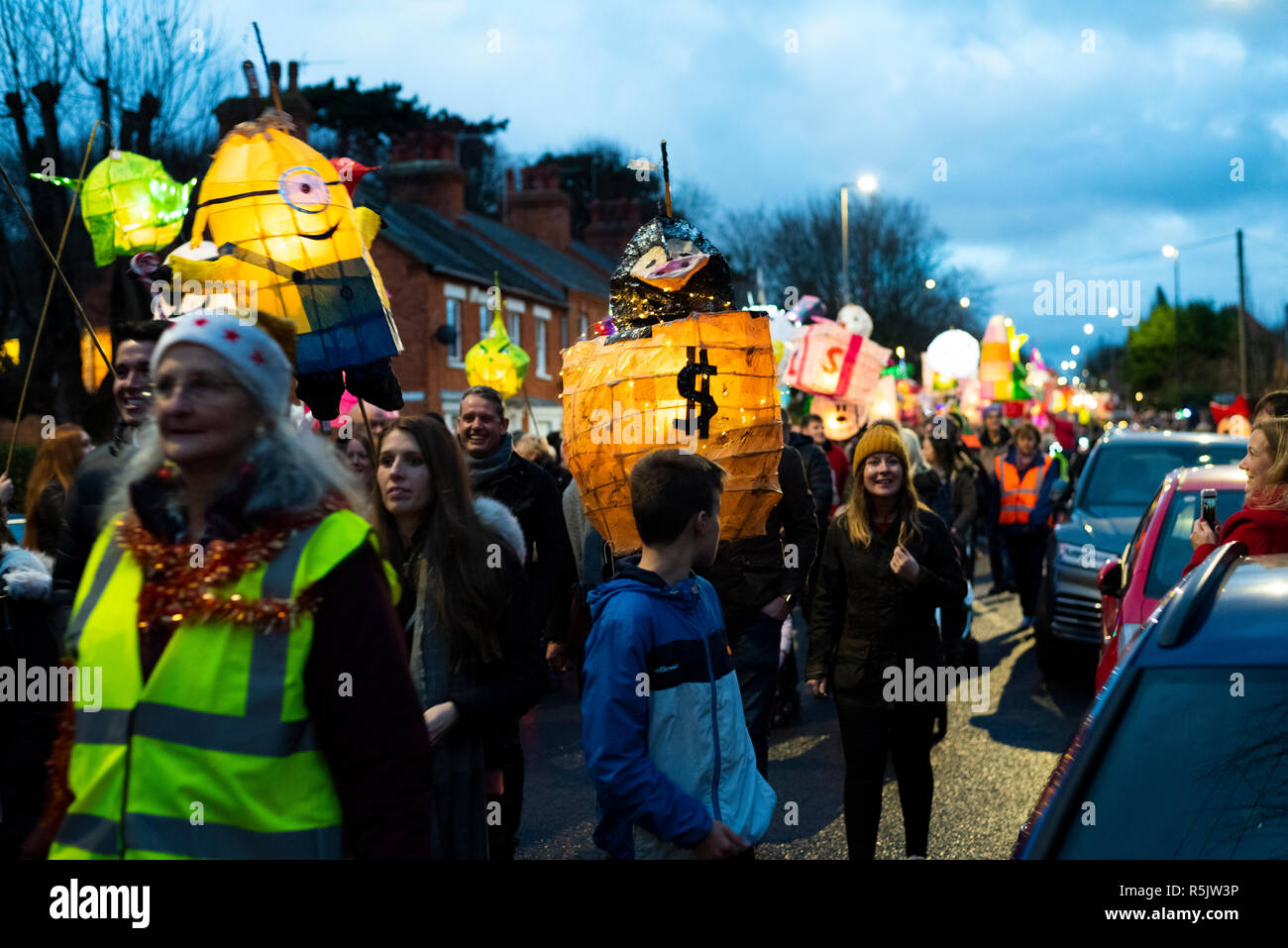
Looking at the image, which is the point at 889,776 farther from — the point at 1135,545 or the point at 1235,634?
the point at 1235,634

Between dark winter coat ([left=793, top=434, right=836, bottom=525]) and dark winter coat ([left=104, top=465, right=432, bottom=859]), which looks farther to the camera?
dark winter coat ([left=793, top=434, right=836, bottom=525])

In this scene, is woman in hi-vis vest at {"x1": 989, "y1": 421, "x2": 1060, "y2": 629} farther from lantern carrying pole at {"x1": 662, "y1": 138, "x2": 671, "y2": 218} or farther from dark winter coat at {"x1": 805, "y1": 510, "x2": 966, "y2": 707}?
lantern carrying pole at {"x1": 662, "y1": 138, "x2": 671, "y2": 218}

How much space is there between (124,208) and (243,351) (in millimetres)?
5965

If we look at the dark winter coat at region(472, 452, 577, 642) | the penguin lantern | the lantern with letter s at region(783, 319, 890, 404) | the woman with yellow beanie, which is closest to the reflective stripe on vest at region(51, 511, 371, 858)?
the penguin lantern

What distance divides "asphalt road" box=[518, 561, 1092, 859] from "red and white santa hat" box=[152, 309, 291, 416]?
13.3ft

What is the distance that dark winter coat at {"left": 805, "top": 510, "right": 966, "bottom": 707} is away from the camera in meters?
5.46

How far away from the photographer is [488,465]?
607cm

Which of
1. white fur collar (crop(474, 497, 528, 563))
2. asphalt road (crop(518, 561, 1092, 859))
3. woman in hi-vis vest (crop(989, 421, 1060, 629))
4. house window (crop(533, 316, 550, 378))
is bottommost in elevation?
A: asphalt road (crop(518, 561, 1092, 859))

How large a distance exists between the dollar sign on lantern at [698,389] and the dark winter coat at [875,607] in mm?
1773

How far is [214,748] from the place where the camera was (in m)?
2.24

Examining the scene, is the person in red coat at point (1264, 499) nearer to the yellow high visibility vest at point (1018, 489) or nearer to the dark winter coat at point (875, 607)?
the dark winter coat at point (875, 607)
